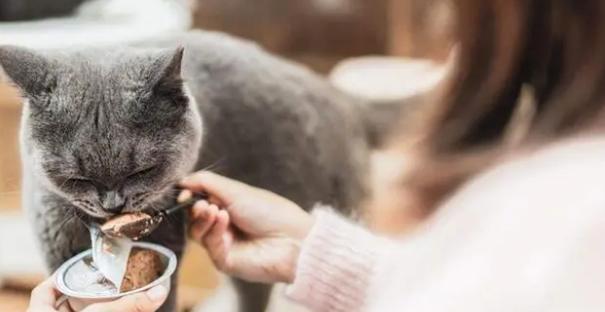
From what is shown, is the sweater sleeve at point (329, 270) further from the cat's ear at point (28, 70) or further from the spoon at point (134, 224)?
the cat's ear at point (28, 70)

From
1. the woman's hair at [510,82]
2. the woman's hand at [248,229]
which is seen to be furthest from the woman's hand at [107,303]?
the woman's hair at [510,82]

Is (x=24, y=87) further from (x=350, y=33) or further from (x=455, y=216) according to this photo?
(x=350, y=33)

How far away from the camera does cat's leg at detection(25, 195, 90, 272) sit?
62cm

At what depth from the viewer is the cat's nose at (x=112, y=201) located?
604 millimetres

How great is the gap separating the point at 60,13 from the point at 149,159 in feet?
0.61

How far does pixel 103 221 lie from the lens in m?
0.61

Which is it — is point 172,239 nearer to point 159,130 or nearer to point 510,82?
point 159,130

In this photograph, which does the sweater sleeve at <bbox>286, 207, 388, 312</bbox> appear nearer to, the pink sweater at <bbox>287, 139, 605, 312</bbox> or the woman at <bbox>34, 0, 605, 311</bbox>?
the woman at <bbox>34, 0, 605, 311</bbox>

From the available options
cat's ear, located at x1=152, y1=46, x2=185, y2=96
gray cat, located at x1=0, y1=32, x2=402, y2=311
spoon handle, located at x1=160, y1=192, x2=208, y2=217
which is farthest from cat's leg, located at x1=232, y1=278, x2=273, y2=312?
cat's ear, located at x1=152, y1=46, x2=185, y2=96

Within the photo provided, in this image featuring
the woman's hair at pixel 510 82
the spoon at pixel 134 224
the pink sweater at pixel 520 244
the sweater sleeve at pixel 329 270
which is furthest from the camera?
the sweater sleeve at pixel 329 270

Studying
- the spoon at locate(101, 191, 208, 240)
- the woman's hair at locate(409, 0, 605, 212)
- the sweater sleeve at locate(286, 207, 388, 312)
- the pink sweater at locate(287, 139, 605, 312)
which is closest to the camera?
the pink sweater at locate(287, 139, 605, 312)

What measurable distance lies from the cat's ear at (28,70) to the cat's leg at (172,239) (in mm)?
154

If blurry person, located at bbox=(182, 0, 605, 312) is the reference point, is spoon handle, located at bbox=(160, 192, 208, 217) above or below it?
below

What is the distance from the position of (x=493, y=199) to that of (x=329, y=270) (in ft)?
1.05
